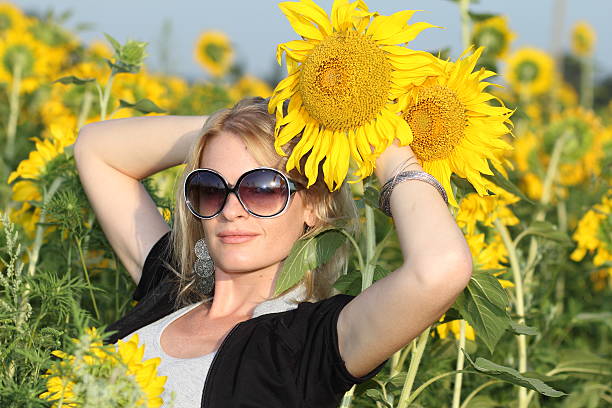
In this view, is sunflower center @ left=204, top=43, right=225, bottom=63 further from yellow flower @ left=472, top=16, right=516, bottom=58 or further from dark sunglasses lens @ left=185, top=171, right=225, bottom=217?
dark sunglasses lens @ left=185, top=171, right=225, bottom=217

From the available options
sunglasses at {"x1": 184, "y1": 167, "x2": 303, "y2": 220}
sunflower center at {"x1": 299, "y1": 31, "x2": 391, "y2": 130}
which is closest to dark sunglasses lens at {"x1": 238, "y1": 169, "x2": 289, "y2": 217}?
sunglasses at {"x1": 184, "y1": 167, "x2": 303, "y2": 220}

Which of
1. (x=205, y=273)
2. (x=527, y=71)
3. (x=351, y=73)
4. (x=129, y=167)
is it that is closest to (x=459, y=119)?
(x=351, y=73)

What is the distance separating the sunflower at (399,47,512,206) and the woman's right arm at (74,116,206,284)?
0.81 metres

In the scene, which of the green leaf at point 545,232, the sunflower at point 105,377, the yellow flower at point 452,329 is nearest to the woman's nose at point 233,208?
the sunflower at point 105,377

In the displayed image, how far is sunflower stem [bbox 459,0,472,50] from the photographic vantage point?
237 cm

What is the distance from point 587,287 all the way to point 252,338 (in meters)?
2.42

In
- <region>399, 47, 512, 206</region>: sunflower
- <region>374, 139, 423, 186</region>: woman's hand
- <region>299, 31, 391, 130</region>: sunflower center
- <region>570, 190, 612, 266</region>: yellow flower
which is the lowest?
<region>570, 190, 612, 266</region>: yellow flower

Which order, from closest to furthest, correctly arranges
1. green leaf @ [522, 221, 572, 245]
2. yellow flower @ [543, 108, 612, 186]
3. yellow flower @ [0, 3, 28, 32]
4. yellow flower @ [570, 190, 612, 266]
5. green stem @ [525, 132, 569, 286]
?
green leaf @ [522, 221, 572, 245] < green stem @ [525, 132, 569, 286] < yellow flower @ [570, 190, 612, 266] < yellow flower @ [543, 108, 612, 186] < yellow flower @ [0, 3, 28, 32]

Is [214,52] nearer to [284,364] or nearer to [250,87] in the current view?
[250,87]

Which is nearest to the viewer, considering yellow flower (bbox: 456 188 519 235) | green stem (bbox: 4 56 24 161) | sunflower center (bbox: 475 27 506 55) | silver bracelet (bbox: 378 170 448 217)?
silver bracelet (bbox: 378 170 448 217)

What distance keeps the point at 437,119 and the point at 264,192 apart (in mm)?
416

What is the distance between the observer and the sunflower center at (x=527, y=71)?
251 inches

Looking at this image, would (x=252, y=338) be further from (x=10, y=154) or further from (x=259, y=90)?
(x=259, y=90)

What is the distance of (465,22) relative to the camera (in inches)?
94.2
